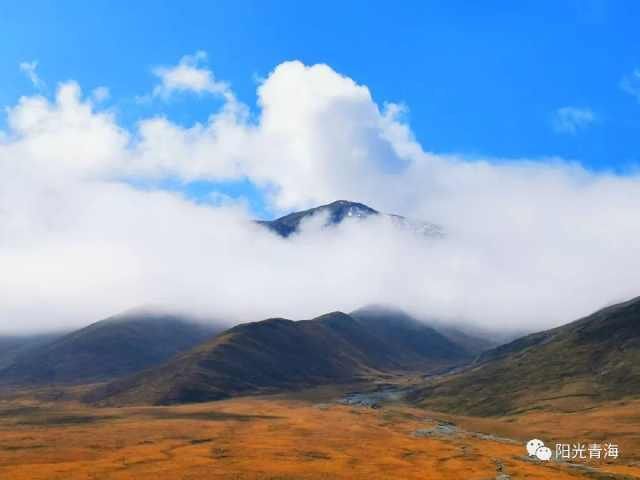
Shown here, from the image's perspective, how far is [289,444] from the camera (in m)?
104

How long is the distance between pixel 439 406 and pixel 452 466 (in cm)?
11187

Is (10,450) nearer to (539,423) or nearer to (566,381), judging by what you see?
(539,423)

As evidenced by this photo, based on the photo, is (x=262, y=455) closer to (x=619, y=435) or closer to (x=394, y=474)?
(x=394, y=474)

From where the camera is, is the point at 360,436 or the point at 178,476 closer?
the point at 178,476

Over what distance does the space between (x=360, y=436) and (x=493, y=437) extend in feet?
90.9

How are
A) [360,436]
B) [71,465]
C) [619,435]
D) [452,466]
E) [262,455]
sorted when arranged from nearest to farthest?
[71,465] < [452,466] < [262,455] < [619,435] < [360,436]

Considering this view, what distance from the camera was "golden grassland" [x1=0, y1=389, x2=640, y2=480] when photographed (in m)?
77.9

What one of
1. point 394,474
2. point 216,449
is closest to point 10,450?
point 216,449

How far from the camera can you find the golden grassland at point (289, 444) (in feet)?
255

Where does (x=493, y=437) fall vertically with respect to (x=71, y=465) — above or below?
below

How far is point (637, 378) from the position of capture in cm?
16812

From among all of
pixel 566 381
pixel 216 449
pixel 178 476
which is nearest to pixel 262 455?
pixel 216 449

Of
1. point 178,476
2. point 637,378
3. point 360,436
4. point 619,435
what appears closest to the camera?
point 178,476

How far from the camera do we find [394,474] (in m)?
77.1
